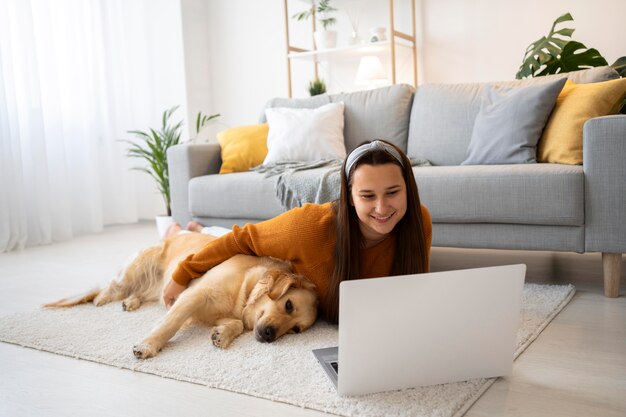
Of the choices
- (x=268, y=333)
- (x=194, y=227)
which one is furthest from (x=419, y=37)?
(x=268, y=333)

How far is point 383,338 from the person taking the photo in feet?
4.40

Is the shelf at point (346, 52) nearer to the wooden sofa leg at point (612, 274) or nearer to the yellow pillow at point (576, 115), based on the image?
the yellow pillow at point (576, 115)

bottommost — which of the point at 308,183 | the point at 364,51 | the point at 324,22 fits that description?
the point at 308,183

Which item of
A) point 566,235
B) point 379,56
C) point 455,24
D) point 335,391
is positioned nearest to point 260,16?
point 379,56

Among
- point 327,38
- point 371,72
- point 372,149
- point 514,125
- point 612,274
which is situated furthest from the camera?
point 327,38

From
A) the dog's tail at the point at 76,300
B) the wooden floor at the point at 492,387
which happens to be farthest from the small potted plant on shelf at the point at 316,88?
the wooden floor at the point at 492,387

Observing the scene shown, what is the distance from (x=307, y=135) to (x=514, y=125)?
3.78 feet

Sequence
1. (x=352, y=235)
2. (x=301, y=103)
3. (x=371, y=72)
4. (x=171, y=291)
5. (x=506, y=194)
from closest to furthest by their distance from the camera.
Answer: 1. (x=352, y=235)
2. (x=171, y=291)
3. (x=506, y=194)
4. (x=301, y=103)
5. (x=371, y=72)

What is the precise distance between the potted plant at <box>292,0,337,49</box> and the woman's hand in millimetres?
3049

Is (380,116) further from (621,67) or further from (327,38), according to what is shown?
(327,38)

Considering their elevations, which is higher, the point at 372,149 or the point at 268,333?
the point at 372,149

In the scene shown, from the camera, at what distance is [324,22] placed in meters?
4.63

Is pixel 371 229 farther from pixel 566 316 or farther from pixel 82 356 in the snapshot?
pixel 82 356

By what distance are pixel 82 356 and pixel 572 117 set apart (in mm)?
2167
